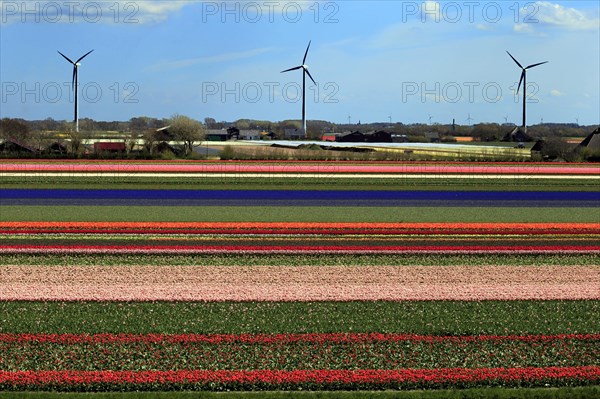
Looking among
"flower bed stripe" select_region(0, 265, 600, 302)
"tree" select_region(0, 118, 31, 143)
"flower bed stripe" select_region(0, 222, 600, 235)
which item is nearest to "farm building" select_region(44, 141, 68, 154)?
"tree" select_region(0, 118, 31, 143)

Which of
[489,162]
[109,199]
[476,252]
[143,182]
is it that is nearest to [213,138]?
[489,162]

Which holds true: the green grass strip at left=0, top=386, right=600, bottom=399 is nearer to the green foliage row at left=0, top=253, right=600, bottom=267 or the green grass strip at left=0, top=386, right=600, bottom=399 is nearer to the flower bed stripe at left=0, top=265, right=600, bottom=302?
the flower bed stripe at left=0, top=265, right=600, bottom=302

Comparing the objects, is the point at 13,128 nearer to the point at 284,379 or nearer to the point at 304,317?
the point at 304,317

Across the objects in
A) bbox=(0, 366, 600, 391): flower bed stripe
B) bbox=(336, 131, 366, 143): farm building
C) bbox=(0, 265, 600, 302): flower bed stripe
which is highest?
bbox=(336, 131, 366, 143): farm building

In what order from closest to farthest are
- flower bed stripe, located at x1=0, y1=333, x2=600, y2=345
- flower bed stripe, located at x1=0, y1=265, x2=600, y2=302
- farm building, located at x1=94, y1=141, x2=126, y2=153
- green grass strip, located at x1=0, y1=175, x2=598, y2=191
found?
flower bed stripe, located at x1=0, y1=333, x2=600, y2=345, flower bed stripe, located at x1=0, y1=265, x2=600, y2=302, green grass strip, located at x1=0, y1=175, x2=598, y2=191, farm building, located at x1=94, y1=141, x2=126, y2=153

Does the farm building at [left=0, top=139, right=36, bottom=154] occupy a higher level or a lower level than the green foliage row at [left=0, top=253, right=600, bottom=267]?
higher

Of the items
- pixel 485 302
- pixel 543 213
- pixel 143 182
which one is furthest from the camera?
pixel 143 182

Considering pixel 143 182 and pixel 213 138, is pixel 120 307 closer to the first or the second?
pixel 143 182
